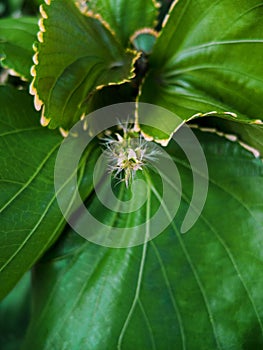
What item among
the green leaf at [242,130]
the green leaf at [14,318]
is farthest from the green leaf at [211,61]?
the green leaf at [14,318]

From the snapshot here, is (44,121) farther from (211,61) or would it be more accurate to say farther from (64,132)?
(211,61)

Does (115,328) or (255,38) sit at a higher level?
(255,38)

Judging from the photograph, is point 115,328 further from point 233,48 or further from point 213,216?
point 233,48

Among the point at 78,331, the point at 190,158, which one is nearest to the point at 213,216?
the point at 190,158

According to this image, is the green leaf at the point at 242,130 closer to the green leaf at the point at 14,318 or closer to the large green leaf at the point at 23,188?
the large green leaf at the point at 23,188

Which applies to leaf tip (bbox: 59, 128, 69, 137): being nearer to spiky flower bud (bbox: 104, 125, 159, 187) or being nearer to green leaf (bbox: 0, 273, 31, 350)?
spiky flower bud (bbox: 104, 125, 159, 187)

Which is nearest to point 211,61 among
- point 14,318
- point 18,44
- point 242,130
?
point 242,130
